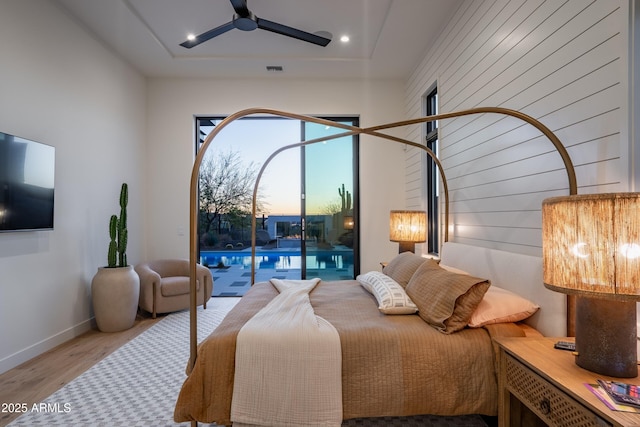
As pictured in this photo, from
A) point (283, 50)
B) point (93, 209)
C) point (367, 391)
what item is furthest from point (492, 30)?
point (93, 209)

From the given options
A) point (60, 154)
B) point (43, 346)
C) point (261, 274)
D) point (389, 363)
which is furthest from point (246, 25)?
point (261, 274)

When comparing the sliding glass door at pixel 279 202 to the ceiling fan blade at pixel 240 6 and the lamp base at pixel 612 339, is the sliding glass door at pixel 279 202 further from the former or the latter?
the lamp base at pixel 612 339

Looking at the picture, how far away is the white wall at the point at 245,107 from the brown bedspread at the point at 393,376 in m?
3.42

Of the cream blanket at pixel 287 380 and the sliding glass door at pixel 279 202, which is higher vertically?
the sliding glass door at pixel 279 202

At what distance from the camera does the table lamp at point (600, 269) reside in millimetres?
1158

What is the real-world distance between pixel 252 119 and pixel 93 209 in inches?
108

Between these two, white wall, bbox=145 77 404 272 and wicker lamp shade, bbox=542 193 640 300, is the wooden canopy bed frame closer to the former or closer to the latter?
wicker lamp shade, bbox=542 193 640 300

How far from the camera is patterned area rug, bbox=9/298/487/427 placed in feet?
6.74

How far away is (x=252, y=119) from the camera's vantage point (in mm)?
5645

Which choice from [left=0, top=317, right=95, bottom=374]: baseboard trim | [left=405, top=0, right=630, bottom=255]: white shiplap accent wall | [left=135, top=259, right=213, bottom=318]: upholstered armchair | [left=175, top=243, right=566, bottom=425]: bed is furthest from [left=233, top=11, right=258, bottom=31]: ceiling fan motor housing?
[left=0, top=317, right=95, bottom=374]: baseboard trim

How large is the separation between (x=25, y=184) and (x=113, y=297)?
4.63 ft

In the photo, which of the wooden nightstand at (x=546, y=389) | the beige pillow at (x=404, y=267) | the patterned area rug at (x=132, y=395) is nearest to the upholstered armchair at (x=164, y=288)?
the patterned area rug at (x=132, y=395)

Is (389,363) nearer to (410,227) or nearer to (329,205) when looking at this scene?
(410,227)

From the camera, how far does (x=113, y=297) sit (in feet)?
11.9
